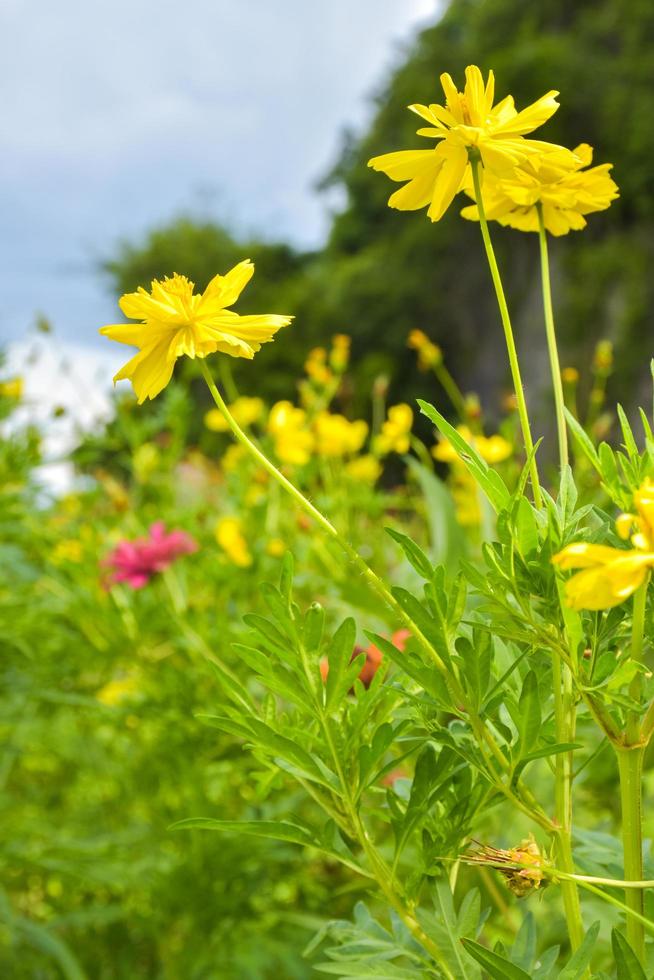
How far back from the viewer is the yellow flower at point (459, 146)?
0.28 m

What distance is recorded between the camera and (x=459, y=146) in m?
0.28

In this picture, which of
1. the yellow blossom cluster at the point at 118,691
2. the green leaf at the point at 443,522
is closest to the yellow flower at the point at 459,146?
the green leaf at the point at 443,522

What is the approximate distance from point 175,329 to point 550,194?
154mm

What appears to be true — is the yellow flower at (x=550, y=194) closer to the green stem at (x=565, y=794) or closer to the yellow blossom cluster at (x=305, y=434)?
the green stem at (x=565, y=794)

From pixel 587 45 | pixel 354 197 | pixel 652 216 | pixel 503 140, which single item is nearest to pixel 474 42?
pixel 587 45

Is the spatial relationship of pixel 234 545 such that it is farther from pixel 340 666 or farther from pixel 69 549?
pixel 340 666

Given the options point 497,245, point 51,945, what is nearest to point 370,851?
point 51,945

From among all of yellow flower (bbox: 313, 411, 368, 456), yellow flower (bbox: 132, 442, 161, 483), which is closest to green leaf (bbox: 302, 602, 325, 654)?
yellow flower (bbox: 313, 411, 368, 456)

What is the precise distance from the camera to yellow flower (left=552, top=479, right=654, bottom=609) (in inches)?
7.8

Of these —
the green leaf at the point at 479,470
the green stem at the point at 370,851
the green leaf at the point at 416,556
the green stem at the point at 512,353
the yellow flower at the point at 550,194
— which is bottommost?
the green stem at the point at 370,851

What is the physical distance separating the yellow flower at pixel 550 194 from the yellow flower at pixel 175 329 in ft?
0.31

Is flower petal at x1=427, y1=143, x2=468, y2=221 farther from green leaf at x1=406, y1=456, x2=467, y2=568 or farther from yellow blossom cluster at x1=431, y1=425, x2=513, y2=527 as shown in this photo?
green leaf at x1=406, y1=456, x2=467, y2=568

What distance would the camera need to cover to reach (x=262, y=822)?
0.28 metres

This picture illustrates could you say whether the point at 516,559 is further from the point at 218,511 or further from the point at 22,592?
the point at 218,511
